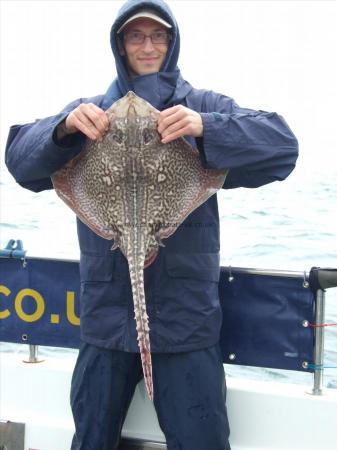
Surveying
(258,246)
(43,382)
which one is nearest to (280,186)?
(258,246)

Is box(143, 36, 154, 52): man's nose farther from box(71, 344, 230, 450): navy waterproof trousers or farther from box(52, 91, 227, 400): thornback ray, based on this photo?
box(71, 344, 230, 450): navy waterproof trousers

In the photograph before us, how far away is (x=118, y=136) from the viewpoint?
2.41 meters

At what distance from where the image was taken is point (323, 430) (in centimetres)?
311

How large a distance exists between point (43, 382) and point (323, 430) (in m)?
1.53

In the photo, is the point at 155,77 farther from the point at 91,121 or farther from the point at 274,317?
the point at 274,317

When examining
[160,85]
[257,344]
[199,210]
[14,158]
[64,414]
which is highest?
[160,85]

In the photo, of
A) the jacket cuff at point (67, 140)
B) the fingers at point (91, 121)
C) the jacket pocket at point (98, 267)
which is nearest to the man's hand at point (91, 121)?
the fingers at point (91, 121)

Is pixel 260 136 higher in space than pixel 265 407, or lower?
higher

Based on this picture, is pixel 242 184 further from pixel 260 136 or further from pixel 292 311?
pixel 292 311

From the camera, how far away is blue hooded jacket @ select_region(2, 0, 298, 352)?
2586 mm

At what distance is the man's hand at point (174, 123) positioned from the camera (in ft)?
7.75

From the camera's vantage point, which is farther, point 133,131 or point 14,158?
point 14,158

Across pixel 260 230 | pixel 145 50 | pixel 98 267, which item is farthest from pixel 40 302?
pixel 260 230

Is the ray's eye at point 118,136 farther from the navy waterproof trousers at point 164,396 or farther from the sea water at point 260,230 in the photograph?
the sea water at point 260,230
